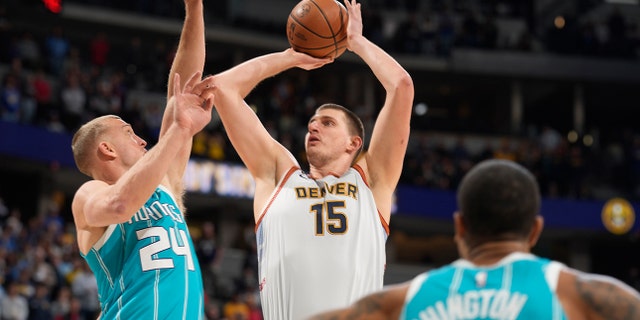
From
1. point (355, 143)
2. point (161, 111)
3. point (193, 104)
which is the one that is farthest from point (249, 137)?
point (161, 111)

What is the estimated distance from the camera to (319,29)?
17.9ft

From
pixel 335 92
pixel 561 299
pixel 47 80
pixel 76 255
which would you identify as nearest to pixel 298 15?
pixel 561 299

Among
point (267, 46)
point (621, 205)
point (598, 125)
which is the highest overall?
point (267, 46)

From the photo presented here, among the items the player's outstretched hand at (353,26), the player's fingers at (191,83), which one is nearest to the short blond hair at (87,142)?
the player's fingers at (191,83)

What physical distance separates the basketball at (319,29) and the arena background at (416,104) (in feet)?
34.4

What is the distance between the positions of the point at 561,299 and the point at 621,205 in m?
23.5

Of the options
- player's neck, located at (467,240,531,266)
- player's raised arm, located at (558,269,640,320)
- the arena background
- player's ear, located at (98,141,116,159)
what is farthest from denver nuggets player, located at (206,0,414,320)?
the arena background

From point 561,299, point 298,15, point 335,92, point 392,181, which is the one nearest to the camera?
point 561,299

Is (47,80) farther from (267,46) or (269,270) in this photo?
(269,270)

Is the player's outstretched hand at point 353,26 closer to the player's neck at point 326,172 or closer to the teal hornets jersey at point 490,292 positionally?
the player's neck at point 326,172

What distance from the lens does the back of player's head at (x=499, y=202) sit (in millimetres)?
2775

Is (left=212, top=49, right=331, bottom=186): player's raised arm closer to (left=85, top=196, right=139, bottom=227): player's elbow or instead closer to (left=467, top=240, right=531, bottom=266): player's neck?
(left=85, top=196, right=139, bottom=227): player's elbow

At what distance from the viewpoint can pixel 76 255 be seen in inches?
607

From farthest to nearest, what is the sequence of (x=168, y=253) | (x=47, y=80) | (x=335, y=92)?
1. (x=335, y=92)
2. (x=47, y=80)
3. (x=168, y=253)
